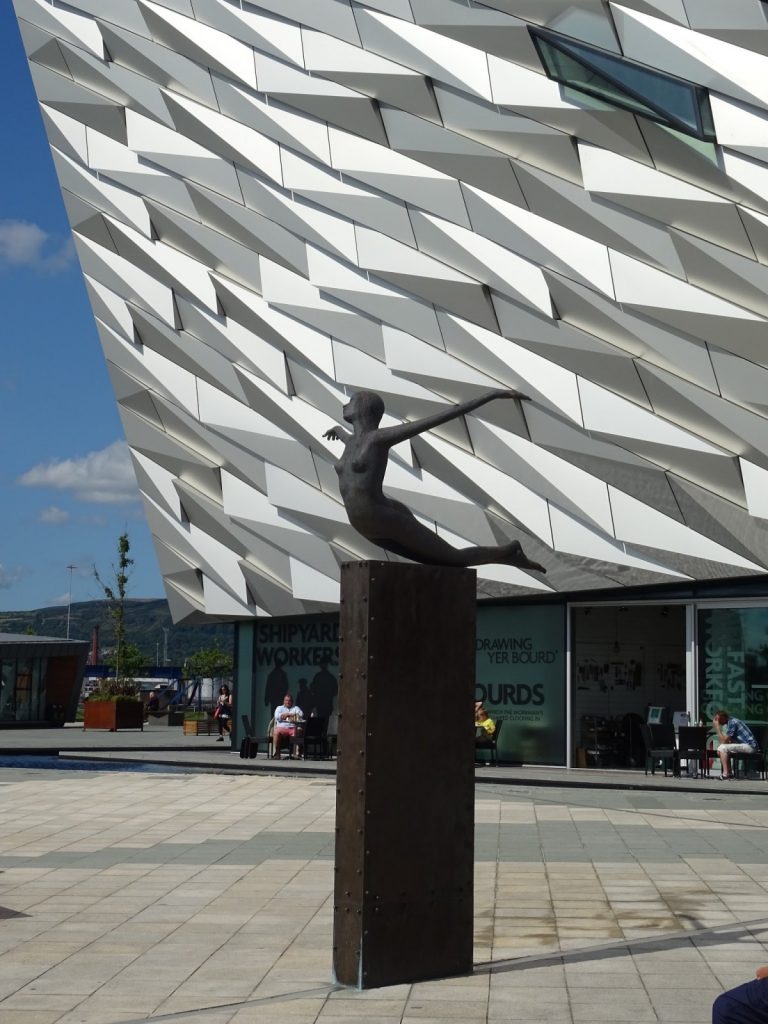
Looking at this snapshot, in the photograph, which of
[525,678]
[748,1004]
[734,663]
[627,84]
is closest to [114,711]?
[525,678]

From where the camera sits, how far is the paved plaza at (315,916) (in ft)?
22.5

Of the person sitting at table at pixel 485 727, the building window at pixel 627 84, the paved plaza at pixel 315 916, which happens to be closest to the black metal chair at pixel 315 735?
the person sitting at table at pixel 485 727

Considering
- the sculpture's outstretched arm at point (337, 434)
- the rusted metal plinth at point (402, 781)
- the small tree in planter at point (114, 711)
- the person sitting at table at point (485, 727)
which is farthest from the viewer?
the small tree in planter at point (114, 711)

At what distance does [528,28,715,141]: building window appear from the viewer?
1741cm

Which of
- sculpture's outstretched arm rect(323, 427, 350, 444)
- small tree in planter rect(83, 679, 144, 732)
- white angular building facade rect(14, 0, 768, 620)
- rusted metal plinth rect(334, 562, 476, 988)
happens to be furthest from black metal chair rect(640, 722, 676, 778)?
small tree in planter rect(83, 679, 144, 732)

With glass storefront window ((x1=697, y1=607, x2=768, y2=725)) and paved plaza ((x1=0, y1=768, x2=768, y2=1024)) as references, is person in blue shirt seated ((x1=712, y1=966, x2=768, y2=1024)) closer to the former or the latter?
paved plaza ((x1=0, y1=768, x2=768, y2=1024))

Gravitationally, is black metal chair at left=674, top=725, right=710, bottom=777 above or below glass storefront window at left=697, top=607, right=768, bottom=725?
below

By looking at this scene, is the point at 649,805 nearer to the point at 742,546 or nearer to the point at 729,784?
the point at 729,784

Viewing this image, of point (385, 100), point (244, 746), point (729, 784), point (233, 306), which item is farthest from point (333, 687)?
point (385, 100)

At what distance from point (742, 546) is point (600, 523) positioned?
234 centimetres

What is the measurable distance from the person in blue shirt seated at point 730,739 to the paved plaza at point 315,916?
374 cm

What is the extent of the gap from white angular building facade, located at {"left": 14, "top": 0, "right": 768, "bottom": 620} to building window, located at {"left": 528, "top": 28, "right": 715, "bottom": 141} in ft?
0.14

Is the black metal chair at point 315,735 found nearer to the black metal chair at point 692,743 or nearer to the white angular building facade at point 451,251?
the white angular building facade at point 451,251

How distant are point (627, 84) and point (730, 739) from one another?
32.9ft
